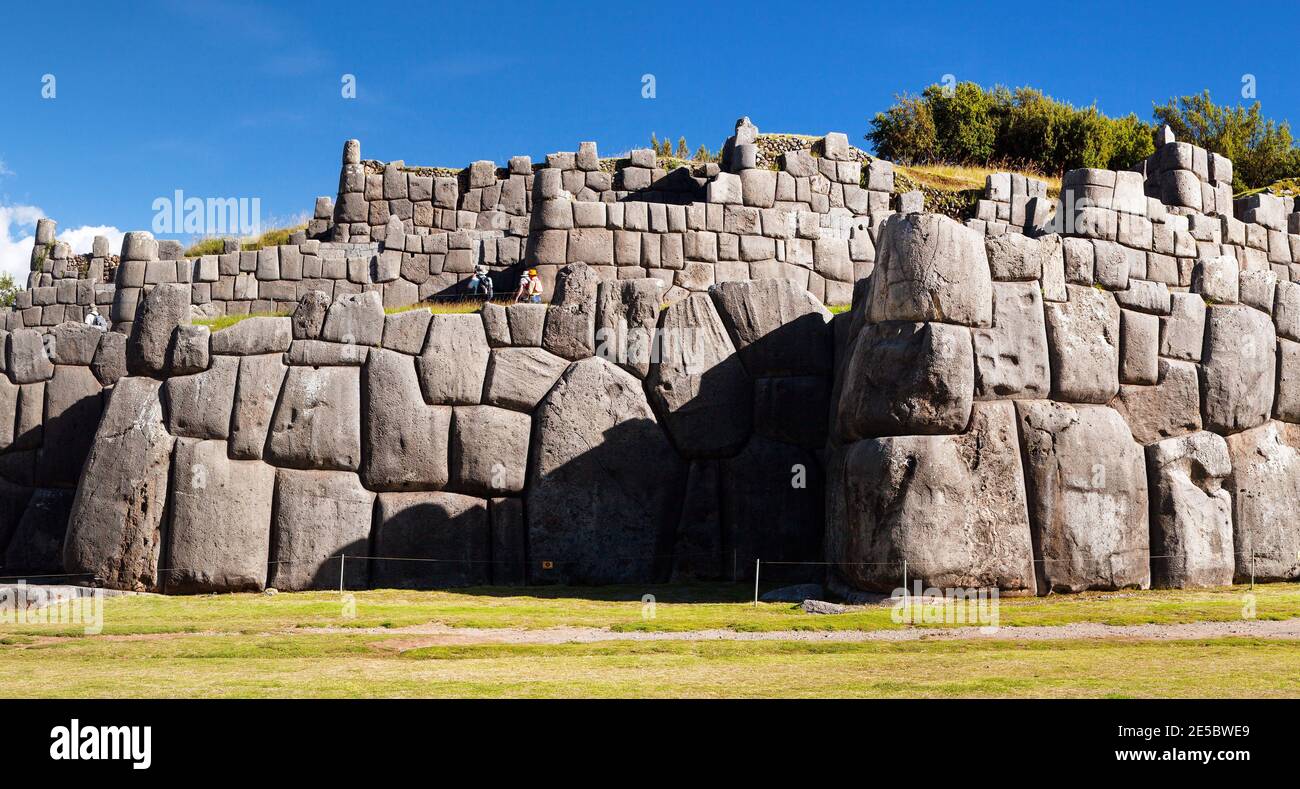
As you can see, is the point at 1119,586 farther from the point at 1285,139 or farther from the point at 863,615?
the point at 1285,139

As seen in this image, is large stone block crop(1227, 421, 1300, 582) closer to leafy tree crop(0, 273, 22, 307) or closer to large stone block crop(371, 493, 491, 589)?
large stone block crop(371, 493, 491, 589)

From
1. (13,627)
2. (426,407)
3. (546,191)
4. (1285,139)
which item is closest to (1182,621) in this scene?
(426,407)

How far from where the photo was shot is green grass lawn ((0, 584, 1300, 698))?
9727 millimetres

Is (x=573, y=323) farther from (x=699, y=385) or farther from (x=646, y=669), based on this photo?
(x=646, y=669)

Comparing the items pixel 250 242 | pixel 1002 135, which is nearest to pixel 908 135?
pixel 1002 135

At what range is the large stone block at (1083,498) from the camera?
49.6 feet

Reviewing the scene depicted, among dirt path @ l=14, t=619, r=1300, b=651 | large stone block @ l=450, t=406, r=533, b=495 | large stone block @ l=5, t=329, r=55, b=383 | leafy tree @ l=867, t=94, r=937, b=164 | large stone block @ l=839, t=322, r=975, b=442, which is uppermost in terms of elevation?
leafy tree @ l=867, t=94, r=937, b=164

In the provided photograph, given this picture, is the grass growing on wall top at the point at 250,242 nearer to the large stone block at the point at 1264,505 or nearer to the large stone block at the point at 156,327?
the large stone block at the point at 156,327

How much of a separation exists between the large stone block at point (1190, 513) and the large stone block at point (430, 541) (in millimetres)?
8385

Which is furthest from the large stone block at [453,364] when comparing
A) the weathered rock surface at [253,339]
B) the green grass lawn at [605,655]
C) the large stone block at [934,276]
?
the large stone block at [934,276]

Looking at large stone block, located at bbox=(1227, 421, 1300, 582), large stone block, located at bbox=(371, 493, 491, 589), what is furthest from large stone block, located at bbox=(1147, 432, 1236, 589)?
large stone block, located at bbox=(371, 493, 491, 589)

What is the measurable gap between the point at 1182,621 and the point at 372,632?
26.1 feet

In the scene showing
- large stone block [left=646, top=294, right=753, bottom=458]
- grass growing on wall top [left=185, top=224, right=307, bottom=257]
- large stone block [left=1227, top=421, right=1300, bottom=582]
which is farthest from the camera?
grass growing on wall top [left=185, top=224, right=307, bottom=257]

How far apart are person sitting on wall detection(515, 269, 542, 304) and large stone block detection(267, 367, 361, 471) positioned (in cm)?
430
